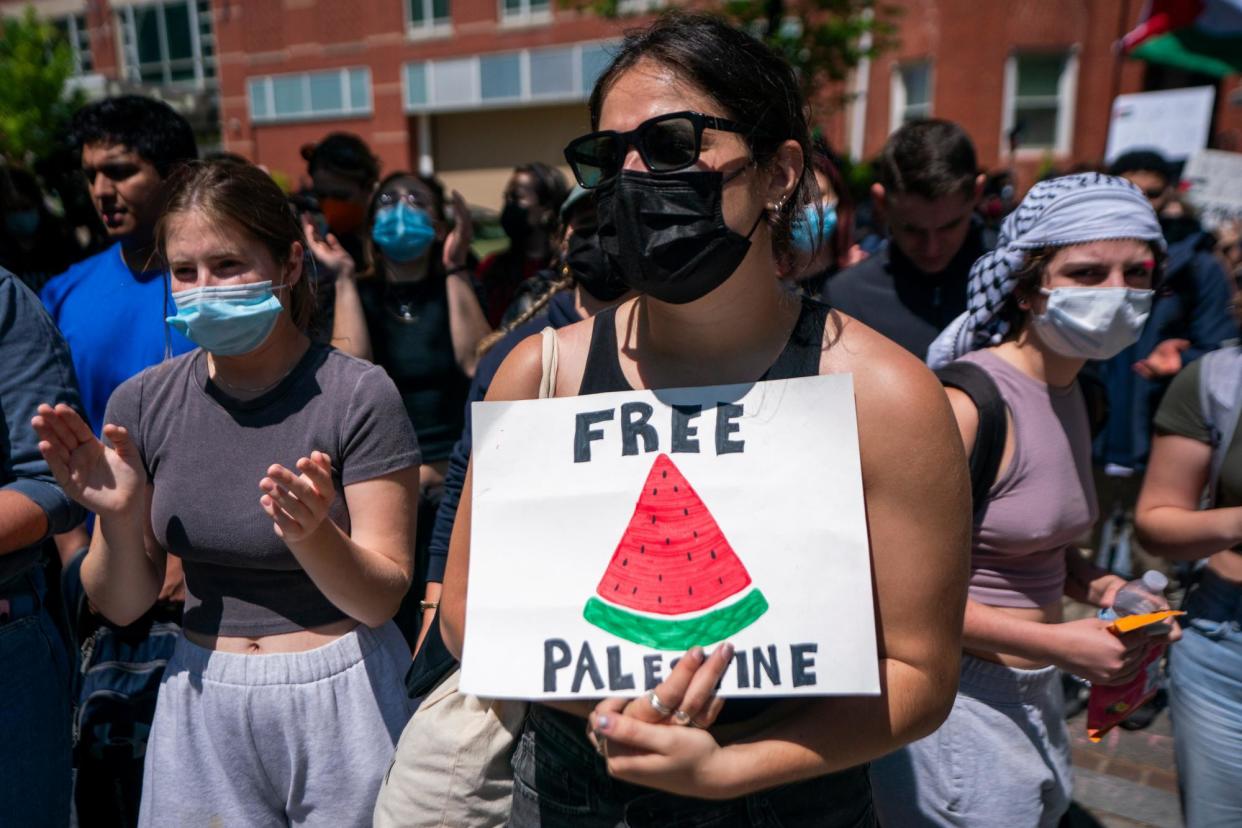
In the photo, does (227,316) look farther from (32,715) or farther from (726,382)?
(726,382)

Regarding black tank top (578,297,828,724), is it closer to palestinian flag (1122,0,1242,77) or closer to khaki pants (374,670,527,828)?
khaki pants (374,670,527,828)

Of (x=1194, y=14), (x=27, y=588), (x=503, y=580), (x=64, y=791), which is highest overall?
(x=1194, y=14)

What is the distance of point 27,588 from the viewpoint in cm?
216

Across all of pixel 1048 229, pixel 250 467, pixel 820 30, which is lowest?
pixel 250 467

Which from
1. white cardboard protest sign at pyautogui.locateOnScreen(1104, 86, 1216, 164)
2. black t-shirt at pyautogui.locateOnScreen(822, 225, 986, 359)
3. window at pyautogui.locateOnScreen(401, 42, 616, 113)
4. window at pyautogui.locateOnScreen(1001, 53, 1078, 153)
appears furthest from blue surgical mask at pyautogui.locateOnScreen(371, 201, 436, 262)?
window at pyautogui.locateOnScreen(401, 42, 616, 113)

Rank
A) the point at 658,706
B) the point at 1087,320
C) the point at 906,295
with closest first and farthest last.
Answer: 1. the point at 658,706
2. the point at 1087,320
3. the point at 906,295

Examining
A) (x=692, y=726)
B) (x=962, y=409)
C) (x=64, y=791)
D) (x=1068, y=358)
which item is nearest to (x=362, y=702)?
(x=64, y=791)

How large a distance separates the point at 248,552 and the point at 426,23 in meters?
29.3

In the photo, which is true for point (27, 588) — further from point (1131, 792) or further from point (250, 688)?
point (1131, 792)

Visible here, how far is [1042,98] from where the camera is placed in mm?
18656

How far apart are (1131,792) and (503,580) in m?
3.44

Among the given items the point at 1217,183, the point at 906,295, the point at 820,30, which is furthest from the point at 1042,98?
the point at 906,295

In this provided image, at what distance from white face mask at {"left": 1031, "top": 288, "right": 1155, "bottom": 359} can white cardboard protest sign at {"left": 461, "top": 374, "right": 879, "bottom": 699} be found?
109 centimetres

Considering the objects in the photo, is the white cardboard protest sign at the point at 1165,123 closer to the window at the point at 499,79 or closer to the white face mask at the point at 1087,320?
the white face mask at the point at 1087,320
